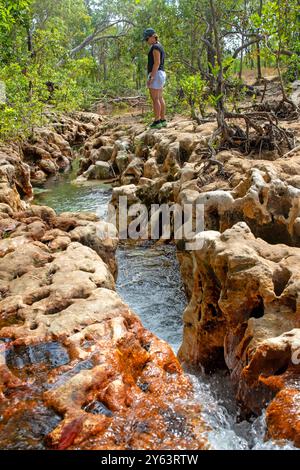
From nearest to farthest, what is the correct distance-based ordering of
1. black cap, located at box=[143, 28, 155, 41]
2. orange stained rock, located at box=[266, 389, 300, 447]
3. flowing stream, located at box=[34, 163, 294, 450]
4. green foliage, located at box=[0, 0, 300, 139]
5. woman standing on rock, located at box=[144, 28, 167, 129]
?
orange stained rock, located at box=[266, 389, 300, 447], flowing stream, located at box=[34, 163, 294, 450], black cap, located at box=[143, 28, 155, 41], woman standing on rock, located at box=[144, 28, 167, 129], green foliage, located at box=[0, 0, 300, 139]

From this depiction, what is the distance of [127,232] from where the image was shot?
10016 millimetres

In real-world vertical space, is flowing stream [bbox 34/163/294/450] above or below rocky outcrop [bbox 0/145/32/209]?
below

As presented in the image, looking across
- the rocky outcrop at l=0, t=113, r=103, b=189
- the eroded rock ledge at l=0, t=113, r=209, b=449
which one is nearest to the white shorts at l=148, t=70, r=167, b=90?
the rocky outcrop at l=0, t=113, r=103, b=189

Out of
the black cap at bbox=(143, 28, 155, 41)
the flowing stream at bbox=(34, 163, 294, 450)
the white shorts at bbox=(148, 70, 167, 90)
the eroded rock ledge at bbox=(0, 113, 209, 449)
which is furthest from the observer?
the white shorts at bbox=(148, 70, 167, 90)

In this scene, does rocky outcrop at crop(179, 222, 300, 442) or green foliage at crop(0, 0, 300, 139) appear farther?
green foliage at crop(0, 0, 300, 139)

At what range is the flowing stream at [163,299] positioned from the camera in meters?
3.23

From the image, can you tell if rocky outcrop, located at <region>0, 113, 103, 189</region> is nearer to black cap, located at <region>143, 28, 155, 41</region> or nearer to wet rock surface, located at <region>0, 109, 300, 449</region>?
black cap, located at <region>143, 28, 155, 41</region>

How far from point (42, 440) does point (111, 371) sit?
0.74 meters

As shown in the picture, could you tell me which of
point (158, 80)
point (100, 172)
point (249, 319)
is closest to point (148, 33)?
point (158, 80)

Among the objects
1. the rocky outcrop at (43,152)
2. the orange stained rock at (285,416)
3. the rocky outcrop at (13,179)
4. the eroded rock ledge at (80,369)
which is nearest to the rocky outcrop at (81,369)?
the eroded rock ledge at (80,369)

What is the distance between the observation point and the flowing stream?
323cm

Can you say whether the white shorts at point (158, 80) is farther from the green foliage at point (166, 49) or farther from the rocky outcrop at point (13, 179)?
the rocky outcrop at point (13, 179)

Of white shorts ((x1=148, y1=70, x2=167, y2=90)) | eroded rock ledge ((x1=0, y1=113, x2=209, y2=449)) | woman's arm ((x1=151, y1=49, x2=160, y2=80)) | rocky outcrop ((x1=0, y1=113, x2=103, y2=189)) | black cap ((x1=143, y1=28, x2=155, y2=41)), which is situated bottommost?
eroded rock ledge ((x1=0, y1=113, x2=209, y2=449))

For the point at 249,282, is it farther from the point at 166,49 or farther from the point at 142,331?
the point at 166,49
